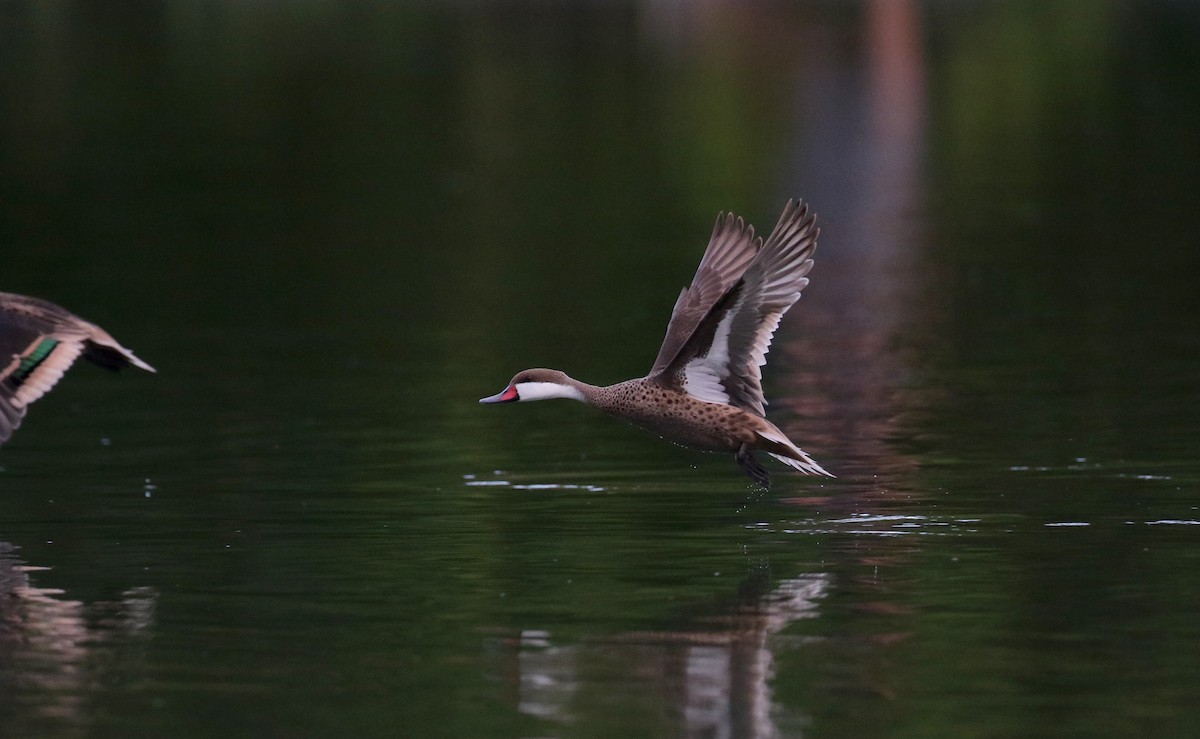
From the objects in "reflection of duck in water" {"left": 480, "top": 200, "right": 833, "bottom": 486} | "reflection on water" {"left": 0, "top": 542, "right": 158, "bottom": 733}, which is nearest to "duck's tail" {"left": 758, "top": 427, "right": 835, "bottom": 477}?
"reflection of duck in water" {"left": 480, "top": 200, "right": 833, "bottom": 486}

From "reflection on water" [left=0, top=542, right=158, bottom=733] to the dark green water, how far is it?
0.04 m

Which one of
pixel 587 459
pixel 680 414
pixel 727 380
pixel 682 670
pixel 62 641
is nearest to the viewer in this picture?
pixel 682 670

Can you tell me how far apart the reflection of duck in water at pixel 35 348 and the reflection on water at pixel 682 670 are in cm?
361

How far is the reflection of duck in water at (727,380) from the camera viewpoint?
14.8 m

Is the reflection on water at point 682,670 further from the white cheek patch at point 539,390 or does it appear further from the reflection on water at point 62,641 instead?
the white cheek patch at point 539,390

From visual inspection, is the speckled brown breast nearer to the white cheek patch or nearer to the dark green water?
the white cheek patch

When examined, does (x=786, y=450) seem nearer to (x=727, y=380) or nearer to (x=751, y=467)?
(x=751, y=467)

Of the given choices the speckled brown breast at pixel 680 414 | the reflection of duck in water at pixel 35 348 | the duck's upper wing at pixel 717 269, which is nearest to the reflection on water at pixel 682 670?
the speckled brown breast at pixel 680 414

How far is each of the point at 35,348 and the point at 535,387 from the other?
263cm

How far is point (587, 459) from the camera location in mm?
17891

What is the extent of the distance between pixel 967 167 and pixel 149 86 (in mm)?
32739

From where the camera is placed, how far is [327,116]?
64000mm

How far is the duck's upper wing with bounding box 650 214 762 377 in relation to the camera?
1573 centimetres

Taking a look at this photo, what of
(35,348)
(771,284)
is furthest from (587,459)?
(35,348)
